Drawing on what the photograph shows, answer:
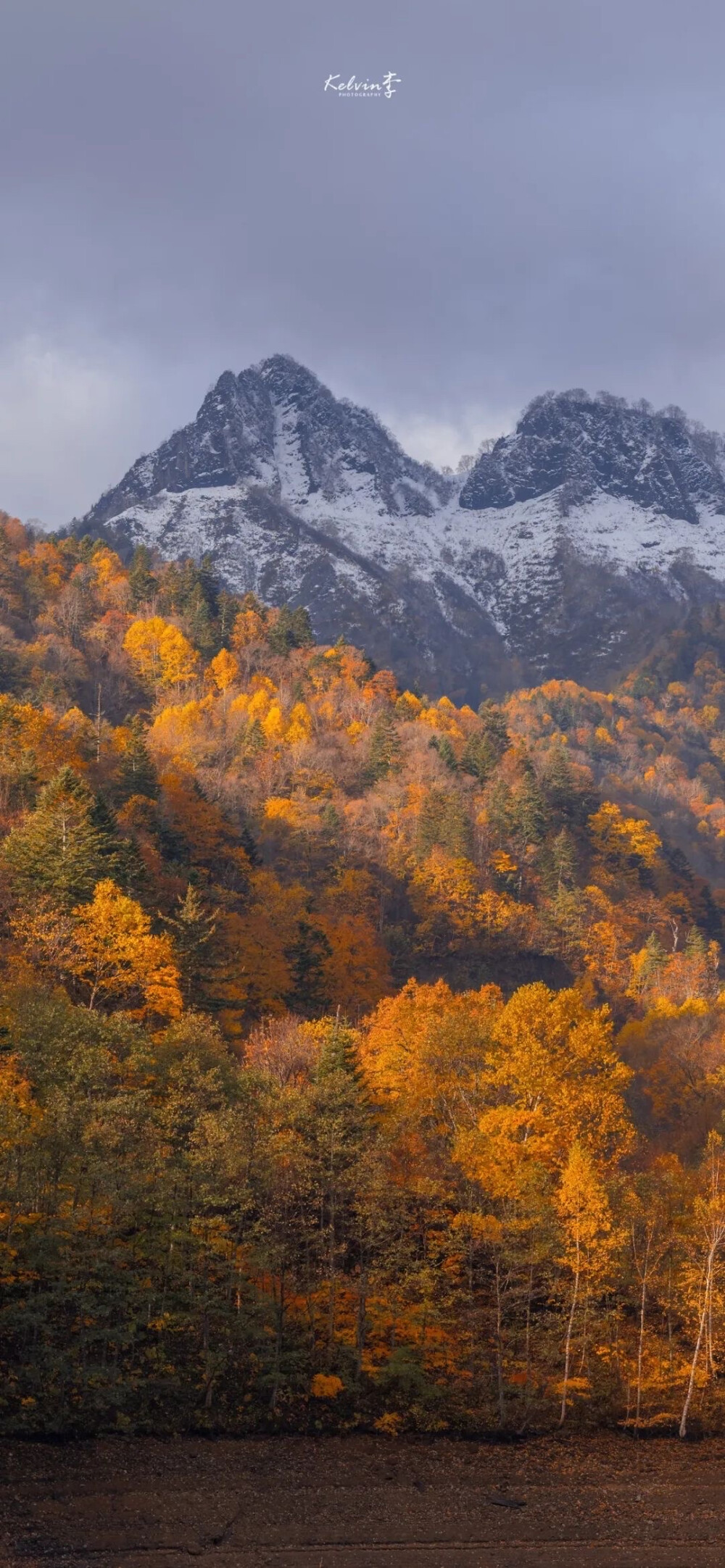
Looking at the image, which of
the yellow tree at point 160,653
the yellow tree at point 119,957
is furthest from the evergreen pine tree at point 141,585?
the yellow tree at point 119,957

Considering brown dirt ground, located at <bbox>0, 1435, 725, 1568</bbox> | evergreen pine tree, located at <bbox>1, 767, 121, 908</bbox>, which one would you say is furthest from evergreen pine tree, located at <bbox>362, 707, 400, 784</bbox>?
brown dirt ground, located at <bbox>0, 1435, 725, 1568</bbox>

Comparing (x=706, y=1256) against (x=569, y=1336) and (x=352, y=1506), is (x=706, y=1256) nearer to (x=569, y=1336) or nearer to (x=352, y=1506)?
(x=569, y=1336)

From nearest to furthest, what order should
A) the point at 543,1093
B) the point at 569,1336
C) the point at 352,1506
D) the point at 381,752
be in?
1. the point at 352,1506
2. the point at 569,1336
3. the point at 543,1093
4. the point at 381,752

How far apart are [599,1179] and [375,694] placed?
112147 millimetres

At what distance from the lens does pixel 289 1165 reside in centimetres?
4041

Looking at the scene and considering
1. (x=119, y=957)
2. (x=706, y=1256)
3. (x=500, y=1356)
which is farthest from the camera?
(x=119, y=957)

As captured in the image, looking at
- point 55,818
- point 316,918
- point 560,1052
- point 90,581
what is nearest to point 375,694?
point 90,581

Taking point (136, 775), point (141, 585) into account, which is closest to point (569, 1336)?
point (136, 775)

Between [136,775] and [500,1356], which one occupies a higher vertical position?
[136,775]

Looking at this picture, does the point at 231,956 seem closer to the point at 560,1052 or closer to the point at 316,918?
the point at 316,918

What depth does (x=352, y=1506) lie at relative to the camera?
108 feet

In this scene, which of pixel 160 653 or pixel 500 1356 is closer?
pixel 500 1356

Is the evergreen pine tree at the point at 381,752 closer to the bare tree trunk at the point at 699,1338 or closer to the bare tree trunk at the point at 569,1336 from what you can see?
the bare tree trunk at the point at 569,1336

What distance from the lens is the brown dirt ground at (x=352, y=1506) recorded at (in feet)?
97.5
